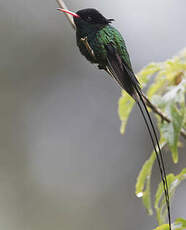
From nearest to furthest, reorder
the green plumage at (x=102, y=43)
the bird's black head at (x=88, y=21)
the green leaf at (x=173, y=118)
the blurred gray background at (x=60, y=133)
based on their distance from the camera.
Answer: the green leaf at (x=173, y=118) → the green plumage at (x=102, y=43) → the bird's black head at (x=88, y=21) → the blurred gray background at (x=60, y=133)

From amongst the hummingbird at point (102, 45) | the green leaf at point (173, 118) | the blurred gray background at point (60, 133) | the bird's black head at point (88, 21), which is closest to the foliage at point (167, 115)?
the green leaf at point (173, 118)

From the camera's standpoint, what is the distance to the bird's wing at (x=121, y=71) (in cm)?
174

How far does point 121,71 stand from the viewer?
191cm

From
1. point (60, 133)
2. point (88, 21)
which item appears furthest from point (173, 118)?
point (60, 133)

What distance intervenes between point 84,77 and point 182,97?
7186mm

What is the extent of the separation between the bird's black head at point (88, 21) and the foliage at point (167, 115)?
40 centimetres

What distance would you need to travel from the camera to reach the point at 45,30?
884 cm

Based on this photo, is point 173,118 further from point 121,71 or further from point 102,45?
point 102,45

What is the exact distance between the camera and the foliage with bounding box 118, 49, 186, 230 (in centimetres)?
174

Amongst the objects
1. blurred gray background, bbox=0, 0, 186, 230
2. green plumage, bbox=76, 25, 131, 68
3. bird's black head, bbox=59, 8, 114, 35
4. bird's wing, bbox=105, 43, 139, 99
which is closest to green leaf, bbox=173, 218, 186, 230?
bird's wing, bbox=105, 43, 139, 99

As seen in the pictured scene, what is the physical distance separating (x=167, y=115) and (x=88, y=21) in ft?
2.49

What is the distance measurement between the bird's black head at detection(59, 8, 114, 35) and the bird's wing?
166 millimetres

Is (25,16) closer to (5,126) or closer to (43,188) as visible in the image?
(5,126)

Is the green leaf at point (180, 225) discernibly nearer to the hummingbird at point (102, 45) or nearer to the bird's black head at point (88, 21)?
the hummingbird at point (102, 45)
